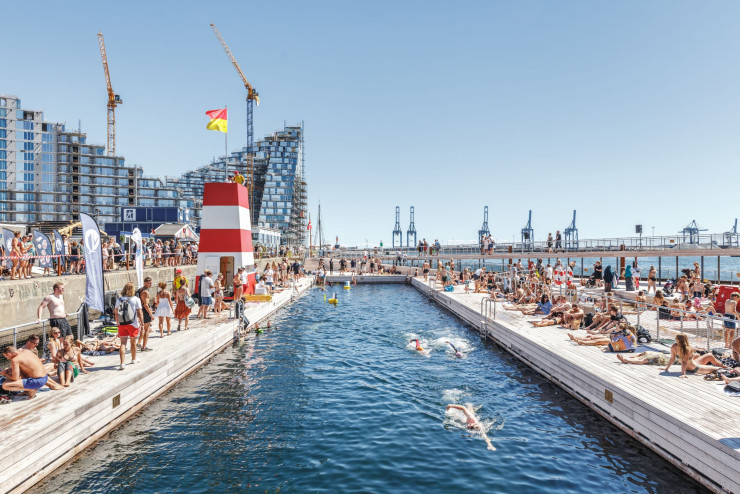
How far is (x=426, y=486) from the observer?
7672mm

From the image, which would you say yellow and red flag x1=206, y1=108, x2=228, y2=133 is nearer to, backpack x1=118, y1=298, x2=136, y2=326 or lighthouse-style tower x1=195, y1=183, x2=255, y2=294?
lighthouse-style tower x1=195, y1=183, x2=255, y2=294

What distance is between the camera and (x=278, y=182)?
148m

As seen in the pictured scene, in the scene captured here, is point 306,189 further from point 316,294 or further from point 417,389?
point 417,389

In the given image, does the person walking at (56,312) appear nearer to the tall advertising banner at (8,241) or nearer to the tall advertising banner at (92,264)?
the tall advertising banner at (92,264)

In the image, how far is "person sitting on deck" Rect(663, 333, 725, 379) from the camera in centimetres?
1036

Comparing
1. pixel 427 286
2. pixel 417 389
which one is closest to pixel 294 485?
pixel 417 389

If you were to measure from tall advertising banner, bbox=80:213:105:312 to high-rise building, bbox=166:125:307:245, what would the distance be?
13030cm

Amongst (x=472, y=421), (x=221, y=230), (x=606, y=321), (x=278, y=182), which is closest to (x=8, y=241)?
(x=221, y=230)

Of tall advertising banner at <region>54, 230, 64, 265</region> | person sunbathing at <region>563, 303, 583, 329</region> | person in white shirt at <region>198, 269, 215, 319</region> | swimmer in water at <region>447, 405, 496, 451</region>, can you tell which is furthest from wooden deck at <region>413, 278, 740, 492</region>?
tall advertising banner at <region>54, 230, 64, 265</region>

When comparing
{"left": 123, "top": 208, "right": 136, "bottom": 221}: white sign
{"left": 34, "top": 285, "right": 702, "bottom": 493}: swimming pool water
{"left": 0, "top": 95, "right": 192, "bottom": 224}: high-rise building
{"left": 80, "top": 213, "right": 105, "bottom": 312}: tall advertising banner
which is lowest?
{"left": 34, "top": 285, "right": 702, "bottom": 493}: swimming pool water

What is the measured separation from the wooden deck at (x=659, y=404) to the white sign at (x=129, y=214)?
74347 millimetres

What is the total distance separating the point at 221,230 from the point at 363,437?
16.0 metres

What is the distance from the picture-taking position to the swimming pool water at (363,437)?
7.73 metres

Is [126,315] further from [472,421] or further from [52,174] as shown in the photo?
[52,174]
